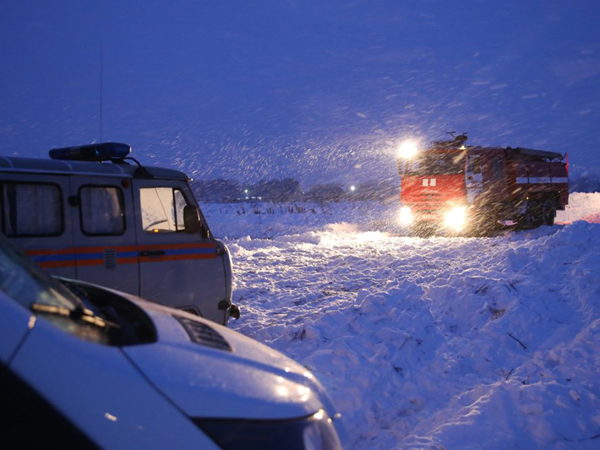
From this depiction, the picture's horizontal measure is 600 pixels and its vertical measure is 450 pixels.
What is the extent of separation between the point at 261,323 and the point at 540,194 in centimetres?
1705

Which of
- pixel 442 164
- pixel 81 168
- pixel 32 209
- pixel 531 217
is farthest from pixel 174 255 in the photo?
pixel 531 217

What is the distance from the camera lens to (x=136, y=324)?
1957mm

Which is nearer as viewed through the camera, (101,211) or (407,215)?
(101,211)

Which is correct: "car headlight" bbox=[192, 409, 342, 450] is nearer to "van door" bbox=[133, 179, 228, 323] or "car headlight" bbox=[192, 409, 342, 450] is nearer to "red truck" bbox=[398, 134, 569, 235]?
"van door" bbox=[133, 179, 228, 323]

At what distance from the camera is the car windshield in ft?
5.05

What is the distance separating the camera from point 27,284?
1660 millimetres

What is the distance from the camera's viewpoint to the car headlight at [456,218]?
16.2m

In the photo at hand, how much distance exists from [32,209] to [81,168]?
645 millimetres

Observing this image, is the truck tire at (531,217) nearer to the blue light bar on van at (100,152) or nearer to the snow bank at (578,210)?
the snow bank at (578,210)

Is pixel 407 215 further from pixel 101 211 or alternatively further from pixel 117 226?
pixel 101 211

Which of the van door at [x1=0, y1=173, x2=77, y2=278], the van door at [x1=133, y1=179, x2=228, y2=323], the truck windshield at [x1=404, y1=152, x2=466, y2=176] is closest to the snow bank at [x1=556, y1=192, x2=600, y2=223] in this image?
the truck windshield at [x1=404, y1=152, x2=466, y2=176]

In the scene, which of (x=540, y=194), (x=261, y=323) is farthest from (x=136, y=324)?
(x=540, y=194)

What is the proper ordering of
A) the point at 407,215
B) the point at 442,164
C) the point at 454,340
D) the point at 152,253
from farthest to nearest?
the point at 407,215, the point at 442,164, the point at 454,340, the point at 152,253

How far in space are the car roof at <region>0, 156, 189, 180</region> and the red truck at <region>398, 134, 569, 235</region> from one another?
12447 millimetres
